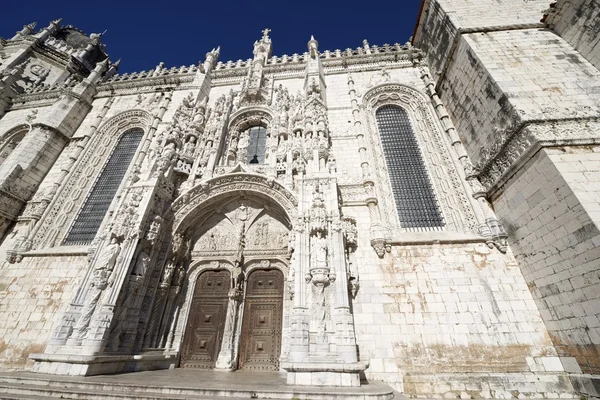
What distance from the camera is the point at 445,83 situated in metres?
11.2

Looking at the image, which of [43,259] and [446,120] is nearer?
[43,259]

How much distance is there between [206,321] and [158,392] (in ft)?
12.4

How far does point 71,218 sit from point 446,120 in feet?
53.7

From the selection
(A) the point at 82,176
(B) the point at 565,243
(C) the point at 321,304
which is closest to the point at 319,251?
(C) the point at 321,304

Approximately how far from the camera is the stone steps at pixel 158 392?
167 inches

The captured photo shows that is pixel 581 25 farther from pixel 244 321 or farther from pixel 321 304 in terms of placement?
pixel 244 321

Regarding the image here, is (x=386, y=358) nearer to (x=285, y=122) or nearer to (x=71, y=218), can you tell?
(x=285, y=122)

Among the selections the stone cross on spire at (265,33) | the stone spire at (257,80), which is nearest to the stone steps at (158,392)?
the stone spire at (257,80)

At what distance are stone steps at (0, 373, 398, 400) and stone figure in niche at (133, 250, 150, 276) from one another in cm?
285

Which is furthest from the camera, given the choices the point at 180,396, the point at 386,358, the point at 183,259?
the point at 183,259

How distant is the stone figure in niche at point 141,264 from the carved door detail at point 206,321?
191 cm

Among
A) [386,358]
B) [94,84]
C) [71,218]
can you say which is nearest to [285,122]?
[386,358]

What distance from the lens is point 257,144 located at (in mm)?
11992

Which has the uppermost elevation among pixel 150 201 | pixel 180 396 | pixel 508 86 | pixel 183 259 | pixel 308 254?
pixel 508 86
